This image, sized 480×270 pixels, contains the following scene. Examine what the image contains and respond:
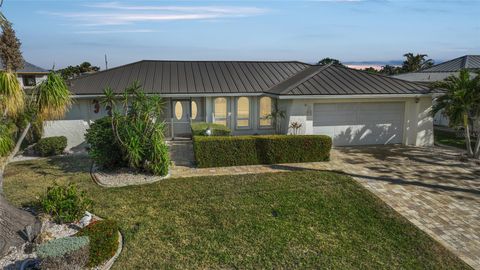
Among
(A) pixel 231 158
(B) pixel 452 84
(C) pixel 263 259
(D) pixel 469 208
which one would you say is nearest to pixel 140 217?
(C) pixel 263 259

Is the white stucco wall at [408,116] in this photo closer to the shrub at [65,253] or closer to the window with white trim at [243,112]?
the window with white trim at [243,112]

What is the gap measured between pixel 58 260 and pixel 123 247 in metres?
1.54

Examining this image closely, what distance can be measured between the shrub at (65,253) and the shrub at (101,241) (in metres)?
0.16

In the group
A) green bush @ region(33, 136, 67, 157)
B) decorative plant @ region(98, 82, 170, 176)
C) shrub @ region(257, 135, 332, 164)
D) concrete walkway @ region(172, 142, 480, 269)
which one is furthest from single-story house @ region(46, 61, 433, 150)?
decorative plant @ region(98, 82, 170, 176)

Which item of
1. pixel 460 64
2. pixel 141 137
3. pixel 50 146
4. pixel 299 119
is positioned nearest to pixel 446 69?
pixel 460 64

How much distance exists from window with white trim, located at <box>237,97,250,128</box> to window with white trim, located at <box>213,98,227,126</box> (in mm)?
805

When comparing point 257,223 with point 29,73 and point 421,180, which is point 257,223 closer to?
point 421,180

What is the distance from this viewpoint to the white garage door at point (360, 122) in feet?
54.3

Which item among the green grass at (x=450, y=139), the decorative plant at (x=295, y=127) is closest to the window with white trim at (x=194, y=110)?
the decorative plant at (x=295, y=127)

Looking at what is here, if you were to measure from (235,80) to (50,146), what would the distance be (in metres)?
10.1

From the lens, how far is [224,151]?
1308cm

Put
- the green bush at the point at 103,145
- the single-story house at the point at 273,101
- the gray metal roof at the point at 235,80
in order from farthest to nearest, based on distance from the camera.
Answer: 1. the gray metal roof at the point at 235,80
2. the single-story house at the point at 273,101
3. the green bush at the point at 103,145

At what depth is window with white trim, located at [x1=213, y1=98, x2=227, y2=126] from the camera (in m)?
18.3

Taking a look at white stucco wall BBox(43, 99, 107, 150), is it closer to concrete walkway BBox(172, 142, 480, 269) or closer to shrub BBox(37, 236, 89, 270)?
concrete walkway BBox(172, 142, 480, 269)
